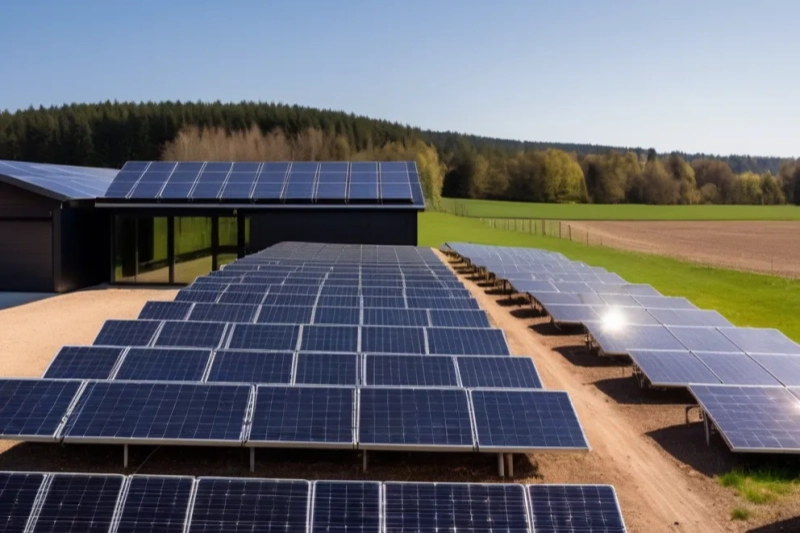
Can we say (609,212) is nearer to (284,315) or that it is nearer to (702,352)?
(702,352)

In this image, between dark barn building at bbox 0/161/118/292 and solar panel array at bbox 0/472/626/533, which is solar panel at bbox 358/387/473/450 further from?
dark barn building at bbox 0/161/118/292

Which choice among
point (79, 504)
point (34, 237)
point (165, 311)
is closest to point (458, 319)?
point (165, 311)

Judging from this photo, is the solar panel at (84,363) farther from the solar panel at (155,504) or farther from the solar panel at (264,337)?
the solar panel at (155,504)

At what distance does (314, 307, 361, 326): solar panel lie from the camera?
1247 centimetres

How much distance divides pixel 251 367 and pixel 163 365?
3.95 ft

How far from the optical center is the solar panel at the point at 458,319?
1271 cm

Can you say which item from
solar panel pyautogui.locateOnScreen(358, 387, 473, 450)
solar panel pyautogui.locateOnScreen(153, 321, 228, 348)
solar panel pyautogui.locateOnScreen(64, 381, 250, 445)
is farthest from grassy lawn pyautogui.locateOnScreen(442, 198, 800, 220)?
solar panel pyautogui.locateOnScreen(64, 381, 250, 445)

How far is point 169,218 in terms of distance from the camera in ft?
87.0

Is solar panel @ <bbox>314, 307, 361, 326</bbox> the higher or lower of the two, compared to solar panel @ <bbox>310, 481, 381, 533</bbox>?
higher

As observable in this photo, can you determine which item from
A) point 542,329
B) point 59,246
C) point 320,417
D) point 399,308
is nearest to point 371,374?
point 320,417

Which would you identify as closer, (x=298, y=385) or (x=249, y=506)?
(x=249, y=506)

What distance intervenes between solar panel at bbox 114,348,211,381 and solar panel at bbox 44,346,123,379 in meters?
0.20

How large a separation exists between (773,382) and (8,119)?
11905 cm

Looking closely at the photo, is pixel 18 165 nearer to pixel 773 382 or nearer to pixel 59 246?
pixel 59 246
